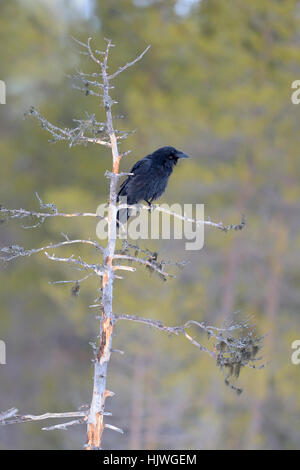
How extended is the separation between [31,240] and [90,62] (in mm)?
5112

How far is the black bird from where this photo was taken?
20.7 feet

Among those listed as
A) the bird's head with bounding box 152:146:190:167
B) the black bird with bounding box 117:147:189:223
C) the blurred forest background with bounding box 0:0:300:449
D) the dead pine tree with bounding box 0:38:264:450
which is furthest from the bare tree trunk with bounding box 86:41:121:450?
the blurred forest background with bounding box 0:0:300:449

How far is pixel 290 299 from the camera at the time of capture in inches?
580

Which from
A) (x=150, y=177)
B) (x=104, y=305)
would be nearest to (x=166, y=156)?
(x=150, y=177)

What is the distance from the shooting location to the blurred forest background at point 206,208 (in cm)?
1251

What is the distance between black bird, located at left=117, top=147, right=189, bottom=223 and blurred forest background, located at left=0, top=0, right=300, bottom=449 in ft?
18.3

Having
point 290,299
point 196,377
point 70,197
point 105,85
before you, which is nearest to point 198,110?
point 70,197

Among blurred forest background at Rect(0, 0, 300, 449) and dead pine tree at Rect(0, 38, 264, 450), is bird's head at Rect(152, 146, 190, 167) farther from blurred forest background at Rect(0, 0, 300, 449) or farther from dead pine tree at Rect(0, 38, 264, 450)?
blurred forest background at Rect(0, 0, 300, 449)

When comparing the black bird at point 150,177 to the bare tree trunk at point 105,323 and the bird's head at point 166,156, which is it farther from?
the bare tree trunk at point 105,323

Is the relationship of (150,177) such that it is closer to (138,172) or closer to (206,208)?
(138,172)

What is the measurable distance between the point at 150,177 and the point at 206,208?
26.7 feet

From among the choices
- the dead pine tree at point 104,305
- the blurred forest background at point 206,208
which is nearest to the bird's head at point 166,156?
the dead pine tree at point 104,305

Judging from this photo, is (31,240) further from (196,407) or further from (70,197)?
(196,407)

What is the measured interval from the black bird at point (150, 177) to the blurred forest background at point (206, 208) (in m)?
5.58
